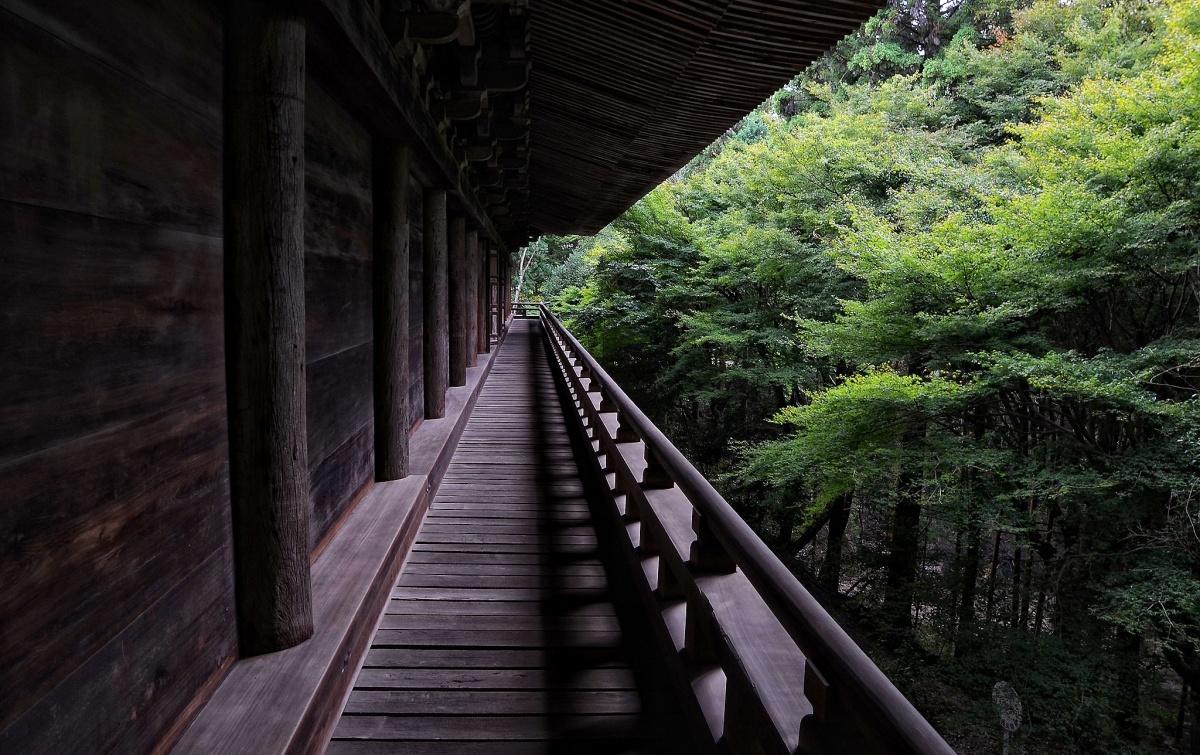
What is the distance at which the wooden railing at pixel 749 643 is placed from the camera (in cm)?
109

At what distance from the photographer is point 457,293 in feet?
23.5

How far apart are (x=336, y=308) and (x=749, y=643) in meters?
2.33

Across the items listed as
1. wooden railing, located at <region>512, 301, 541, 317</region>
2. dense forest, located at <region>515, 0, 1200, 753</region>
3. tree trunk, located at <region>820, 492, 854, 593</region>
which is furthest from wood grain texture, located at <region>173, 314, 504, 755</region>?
wooden railing, located at <region>512, 301, 541, 317</region>

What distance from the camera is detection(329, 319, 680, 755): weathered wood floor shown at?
216 cm

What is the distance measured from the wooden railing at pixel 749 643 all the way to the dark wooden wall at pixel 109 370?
1397 mm

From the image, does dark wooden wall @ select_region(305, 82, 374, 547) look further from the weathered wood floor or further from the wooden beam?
the weathered wood floor

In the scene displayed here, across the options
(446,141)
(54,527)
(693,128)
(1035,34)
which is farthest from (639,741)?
(1035,34)

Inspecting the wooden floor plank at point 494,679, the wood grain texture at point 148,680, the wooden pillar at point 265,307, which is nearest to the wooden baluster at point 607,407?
the wooden floor plank at point 494,679

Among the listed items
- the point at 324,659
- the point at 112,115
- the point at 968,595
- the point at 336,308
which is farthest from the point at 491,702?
the point at 968,595

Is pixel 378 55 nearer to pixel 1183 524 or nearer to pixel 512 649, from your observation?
pixel 512 649

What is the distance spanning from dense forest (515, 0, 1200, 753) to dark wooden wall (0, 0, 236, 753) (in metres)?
7.51

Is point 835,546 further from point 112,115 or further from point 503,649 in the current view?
point 112,115

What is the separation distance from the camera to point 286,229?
1.89 meters

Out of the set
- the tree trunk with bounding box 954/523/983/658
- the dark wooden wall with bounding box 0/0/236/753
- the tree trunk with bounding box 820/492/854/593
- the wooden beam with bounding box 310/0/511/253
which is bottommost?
the tree trunk with bounding box 820/492/854/593
